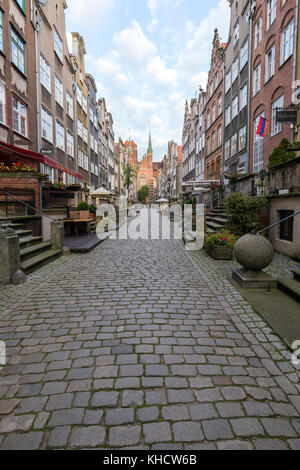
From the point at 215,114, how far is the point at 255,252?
28.1m

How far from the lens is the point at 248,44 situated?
19.5m

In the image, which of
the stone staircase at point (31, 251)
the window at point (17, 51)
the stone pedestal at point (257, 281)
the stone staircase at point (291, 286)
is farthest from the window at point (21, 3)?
the stone staircase at point (291, 286)

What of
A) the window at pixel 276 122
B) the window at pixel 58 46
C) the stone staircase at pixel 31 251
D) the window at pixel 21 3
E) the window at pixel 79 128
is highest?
the window at pixel 58 46

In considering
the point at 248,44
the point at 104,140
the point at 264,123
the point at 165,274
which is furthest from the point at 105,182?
the point at 165,274

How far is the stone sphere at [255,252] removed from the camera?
5.53 metres

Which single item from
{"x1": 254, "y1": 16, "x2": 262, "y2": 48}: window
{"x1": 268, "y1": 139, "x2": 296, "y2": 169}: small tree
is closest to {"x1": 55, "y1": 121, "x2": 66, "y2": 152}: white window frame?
{"x1": 254, "y1": 16, "x2": 262, "y2": 48}: window

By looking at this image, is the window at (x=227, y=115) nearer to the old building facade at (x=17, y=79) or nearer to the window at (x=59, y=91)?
the window at (x=59, y=91)

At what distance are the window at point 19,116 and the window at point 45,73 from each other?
3.69m

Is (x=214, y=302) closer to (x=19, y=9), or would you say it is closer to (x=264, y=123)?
(x=264, y=123)

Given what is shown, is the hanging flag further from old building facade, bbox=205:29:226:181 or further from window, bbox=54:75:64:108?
window, bbox=54:75:64:108

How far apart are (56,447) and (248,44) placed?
24813mm

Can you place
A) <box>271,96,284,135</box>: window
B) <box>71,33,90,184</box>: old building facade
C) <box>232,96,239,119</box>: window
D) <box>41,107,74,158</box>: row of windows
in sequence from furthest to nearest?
<box>71,33,90,184</box>: old building facade → <box>232,96,239,119</box>: window → <box>41,107,74,158</box>: row of windows → <box>271,96,284,135</box>: window

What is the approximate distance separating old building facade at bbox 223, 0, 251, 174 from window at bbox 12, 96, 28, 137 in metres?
13.4

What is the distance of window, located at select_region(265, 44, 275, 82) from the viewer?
1585cm
